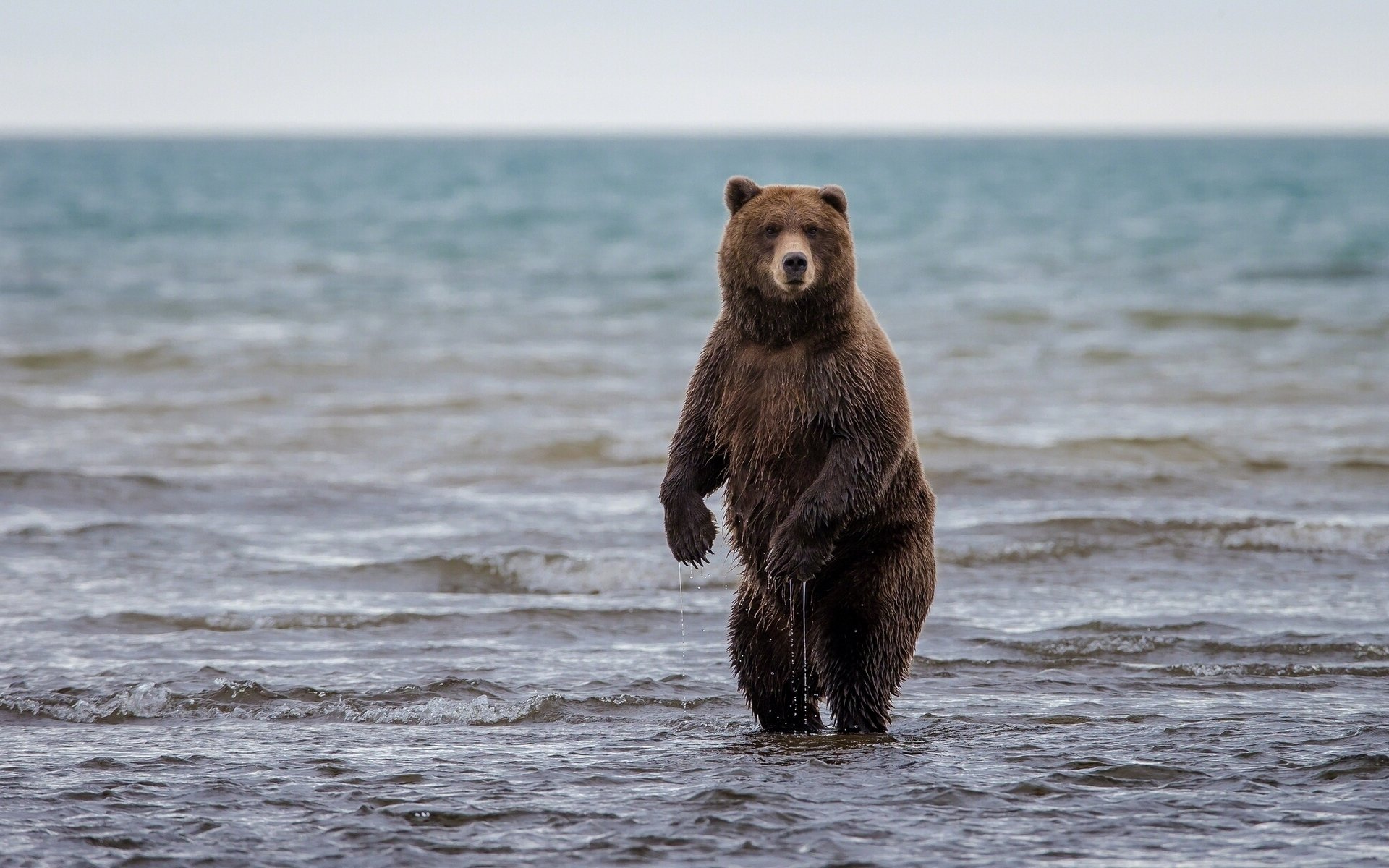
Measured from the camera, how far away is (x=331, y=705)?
6.34m

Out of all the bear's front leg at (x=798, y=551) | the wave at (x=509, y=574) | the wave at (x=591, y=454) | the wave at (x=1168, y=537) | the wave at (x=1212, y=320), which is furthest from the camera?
the wave at (x=1212, y=320)

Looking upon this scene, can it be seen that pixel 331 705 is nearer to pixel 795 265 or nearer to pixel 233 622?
pixel 233 622

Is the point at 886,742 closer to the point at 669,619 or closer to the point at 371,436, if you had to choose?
the point at 669,619

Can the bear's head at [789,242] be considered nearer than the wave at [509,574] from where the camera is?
Yes

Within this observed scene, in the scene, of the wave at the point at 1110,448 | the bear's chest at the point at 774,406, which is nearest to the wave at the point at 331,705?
the bear's chest at the point at 774,406

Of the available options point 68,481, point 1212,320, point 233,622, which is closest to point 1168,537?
point 233,622

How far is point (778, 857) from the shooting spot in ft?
14.1

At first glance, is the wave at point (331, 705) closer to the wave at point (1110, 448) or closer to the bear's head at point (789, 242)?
the bear's head at point (789, 242)

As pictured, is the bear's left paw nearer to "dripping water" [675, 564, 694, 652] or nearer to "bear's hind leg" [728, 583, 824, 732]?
"bear's hind leg" [728, 583, 824, 732]

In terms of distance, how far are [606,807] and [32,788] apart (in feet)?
5.76

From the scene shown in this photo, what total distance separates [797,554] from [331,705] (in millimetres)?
1979

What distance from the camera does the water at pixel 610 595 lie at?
4695 millimetres

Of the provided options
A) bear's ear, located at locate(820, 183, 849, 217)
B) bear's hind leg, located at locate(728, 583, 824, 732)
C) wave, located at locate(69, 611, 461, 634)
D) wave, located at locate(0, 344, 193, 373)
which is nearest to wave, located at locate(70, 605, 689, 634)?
wave, located at locate(69, 611, 461, 634)

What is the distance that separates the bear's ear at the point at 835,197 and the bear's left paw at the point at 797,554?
1148 mm
